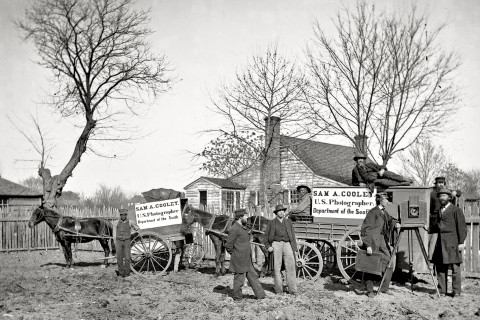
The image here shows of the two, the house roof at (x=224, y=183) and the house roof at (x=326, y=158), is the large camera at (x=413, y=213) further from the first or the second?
the house roof at (x=224, y=183)

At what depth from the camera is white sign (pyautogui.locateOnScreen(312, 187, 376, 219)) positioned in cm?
1093

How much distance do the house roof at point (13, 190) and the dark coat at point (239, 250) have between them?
81.6 feet

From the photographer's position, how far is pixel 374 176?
36.3ft

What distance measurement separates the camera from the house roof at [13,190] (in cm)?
3050

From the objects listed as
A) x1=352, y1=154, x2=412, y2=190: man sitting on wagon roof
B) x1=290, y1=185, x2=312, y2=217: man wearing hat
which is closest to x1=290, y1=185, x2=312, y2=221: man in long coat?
x1=290, y1=185, x2=312, y2=217: man wearing hat

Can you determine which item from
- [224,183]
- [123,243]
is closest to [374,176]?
[123,243]

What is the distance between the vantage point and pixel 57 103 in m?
27.3

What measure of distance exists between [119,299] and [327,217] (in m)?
4.91

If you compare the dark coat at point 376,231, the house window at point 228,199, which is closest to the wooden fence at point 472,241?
the dark coat at point 376,231

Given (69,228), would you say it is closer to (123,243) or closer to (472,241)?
(123,243)

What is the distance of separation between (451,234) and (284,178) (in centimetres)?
2360

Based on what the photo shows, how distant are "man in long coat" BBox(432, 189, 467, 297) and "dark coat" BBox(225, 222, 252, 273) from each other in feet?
12.6

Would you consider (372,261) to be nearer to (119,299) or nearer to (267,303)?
(267,303)

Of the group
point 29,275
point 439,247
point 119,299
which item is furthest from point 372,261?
point 29,275
